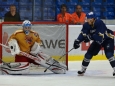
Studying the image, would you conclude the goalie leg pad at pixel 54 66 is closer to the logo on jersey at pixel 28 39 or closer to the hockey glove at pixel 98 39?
the logo on jersey at pixel 28 39

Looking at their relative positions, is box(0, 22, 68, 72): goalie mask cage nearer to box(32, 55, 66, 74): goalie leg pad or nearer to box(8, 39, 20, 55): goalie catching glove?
box(32, 55, 66, 74): goalie leg pad

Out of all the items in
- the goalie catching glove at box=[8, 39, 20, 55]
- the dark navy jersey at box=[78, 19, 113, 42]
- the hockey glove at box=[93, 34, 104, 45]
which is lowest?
the goalie catching glove at box=[8, 39, 20, 55]

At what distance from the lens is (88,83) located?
7016 mm

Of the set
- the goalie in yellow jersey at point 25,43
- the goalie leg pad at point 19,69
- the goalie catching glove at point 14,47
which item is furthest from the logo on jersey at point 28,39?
the goalie leg pad at point 19,69

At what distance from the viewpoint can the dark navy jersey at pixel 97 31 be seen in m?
7.88

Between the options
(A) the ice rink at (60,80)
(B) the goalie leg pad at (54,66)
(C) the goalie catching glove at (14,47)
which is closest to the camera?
(A) the ice rink at (60,80)

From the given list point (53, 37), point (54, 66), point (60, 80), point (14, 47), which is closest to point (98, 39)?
point (60, 80)

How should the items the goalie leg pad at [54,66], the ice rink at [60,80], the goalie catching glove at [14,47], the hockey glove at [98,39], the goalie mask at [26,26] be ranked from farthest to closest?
the goalie leg pad at [54,66], the goalie mask at [26,26], the goalie catching glove at [14,47], the hockey glove at [98,39], the ice rink at [60,80]

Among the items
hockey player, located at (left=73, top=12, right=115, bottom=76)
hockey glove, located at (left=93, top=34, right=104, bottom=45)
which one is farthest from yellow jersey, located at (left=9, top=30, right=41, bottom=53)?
hockey glove, located at (left=93, top=34, right=104, bottom=45)

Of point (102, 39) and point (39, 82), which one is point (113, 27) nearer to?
point (102, 39)

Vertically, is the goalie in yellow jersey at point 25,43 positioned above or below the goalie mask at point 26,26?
below

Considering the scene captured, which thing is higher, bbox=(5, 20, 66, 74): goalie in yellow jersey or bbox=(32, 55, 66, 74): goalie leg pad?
bbox=(5, 20, 66, 74): goalie in yellow jersey

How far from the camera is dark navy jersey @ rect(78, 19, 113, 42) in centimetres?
788

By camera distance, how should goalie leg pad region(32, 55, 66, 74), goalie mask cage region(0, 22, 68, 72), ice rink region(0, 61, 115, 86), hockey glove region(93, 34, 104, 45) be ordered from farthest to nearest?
goalie mask cage region(0, 22, 68, 72) → goalie leg pad region(32, 55, 66, 74) → hockey glove region(93, 34, 104, 45) → ice rink region(0, 61, 115, 86)
